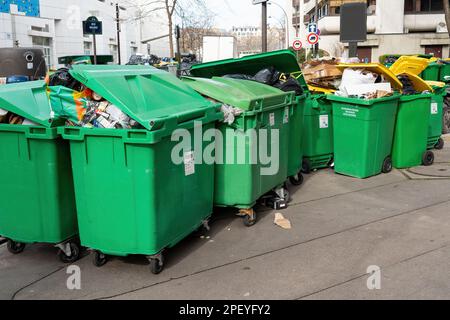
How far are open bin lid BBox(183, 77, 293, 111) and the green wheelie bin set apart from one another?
782mm

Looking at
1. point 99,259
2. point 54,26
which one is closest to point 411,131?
point 99,259

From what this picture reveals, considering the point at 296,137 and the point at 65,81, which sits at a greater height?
the point at 65,81

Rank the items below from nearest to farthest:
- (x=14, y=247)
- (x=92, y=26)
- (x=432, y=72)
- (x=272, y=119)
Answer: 1. (x=14, y=247)
2. (x=272, y=119)
3. (x=432, y=72)
4. (x=92, y=26)

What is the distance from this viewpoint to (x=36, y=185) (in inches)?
149

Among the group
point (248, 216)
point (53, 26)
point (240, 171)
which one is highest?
point (53, 26)

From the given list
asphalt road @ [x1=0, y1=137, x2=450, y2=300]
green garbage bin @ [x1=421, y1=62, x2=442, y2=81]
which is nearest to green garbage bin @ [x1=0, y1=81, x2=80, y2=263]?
asphalt road @ [x1=0, y1=137, x2=450, y2=300]

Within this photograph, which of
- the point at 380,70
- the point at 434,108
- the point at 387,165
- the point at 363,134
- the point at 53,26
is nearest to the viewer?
the point at 363,134

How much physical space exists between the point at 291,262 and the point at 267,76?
2742 millimetres

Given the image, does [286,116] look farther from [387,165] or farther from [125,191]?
[125,191]

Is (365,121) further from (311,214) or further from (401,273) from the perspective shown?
(401,273)

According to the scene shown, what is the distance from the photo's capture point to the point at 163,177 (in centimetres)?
363

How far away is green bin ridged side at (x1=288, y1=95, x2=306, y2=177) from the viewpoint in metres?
5.90
